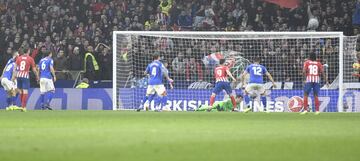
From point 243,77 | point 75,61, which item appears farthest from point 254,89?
point 75,61

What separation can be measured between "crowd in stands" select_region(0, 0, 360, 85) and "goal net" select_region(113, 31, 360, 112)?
6.21 ft

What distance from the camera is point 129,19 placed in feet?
114

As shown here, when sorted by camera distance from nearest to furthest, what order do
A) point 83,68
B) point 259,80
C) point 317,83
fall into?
point 317,83 → point 259,80 → point 83,68

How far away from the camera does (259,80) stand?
26.9m

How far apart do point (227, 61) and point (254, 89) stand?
10.5ft

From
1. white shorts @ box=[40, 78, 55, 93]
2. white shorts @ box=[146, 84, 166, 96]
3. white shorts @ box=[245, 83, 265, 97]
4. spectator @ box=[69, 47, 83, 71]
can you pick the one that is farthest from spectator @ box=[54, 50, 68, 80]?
white shorts @ box=[245, 83, 265, 97]

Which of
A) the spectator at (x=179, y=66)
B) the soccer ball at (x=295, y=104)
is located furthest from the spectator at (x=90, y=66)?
the soccer ball at (x=295, y=104)

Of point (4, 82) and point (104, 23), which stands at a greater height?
point (104, 23)

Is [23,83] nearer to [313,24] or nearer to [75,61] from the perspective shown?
[75,61]

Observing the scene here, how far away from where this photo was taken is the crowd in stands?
109ft

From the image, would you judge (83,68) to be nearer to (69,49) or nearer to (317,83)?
(69,49)

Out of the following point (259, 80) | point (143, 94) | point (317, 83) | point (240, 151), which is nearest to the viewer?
point (240, 151)

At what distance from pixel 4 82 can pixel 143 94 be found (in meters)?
4.90

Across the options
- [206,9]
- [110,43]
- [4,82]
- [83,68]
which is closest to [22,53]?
[4,82]
